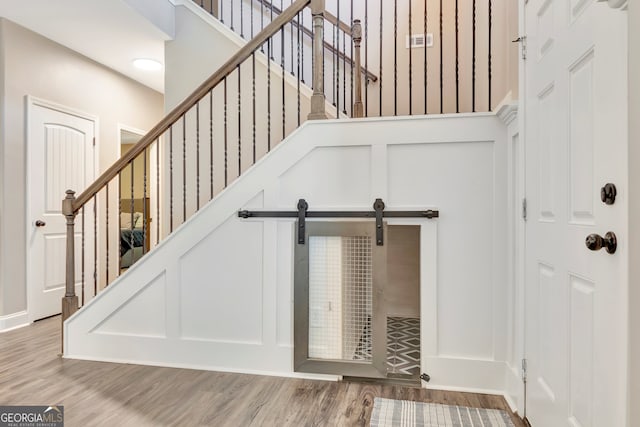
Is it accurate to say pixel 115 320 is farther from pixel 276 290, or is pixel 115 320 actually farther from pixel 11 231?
pixel 11 231

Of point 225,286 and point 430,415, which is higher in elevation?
point 225,286

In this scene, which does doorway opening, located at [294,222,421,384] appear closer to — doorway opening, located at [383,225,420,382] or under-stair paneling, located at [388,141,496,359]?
under-stair paneling, located at [388,141,496,359]

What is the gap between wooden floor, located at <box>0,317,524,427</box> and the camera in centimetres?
196

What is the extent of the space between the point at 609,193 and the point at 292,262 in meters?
1.78

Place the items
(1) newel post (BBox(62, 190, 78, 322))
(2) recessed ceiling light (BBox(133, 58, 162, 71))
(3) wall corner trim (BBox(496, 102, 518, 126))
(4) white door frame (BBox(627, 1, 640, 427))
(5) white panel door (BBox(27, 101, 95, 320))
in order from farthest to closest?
(2) recessed ceiling light (BBox(133, 58, 162, 71)) → (5) white panel door (BBox(27, 101, 95, 320)) → (1) newel post (BBox(62, 190, 78, 322)) → (3) wall corner trim (BBox(496, 102, 518, 126)) → (4) white door frame (BBox(627, 1, 640, 427))

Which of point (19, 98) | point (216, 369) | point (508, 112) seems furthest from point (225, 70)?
point (19, 98)

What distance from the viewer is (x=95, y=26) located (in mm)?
3600

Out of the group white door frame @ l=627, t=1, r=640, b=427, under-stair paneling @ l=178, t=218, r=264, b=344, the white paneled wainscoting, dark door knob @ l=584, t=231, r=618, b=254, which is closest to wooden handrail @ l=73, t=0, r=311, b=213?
the white paneled wainscoting

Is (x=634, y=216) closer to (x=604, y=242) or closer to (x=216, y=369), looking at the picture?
(x=604, y=242)

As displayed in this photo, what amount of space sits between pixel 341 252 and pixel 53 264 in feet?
10.7

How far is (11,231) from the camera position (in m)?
3.53

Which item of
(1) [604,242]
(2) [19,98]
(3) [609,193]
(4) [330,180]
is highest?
(2) [19,98]

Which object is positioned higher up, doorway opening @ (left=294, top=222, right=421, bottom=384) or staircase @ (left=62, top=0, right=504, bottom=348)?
staircase @ (left=62, top=0, right=504, bottom=348)

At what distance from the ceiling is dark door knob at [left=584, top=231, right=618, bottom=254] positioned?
3.72 m
